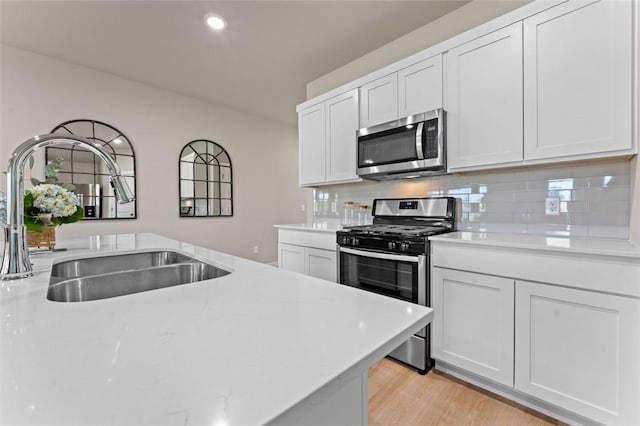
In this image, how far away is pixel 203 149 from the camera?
14.6 ft

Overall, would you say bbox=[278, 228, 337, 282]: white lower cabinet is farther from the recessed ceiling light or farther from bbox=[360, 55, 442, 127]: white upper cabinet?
the recessed ceiling light

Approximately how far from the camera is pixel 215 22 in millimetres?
2596

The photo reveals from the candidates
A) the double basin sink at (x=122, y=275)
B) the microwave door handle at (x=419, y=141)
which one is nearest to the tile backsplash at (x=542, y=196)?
the microwave door handle at (x=419, y=141)

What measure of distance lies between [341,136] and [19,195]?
7.76 ft

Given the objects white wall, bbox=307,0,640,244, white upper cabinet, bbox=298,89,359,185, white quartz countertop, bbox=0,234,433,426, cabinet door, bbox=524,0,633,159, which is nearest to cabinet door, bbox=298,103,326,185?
white upper cabinet, bbox=298,89,359,185

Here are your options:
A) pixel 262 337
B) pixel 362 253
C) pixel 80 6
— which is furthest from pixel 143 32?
pixel 262 337

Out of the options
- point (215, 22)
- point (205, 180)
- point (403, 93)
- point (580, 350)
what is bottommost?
point (580, 350)

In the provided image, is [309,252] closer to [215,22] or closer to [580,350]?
[580,350]

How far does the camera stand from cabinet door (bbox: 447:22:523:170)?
1.82 meters

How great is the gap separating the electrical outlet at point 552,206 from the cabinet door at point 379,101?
122 cm

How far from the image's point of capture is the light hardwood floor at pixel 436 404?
152cm

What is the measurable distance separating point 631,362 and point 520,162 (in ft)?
3.60

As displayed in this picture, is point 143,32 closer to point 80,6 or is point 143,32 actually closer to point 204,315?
point 80,6

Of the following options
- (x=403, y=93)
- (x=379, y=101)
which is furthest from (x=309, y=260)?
(x=403, y=93)
